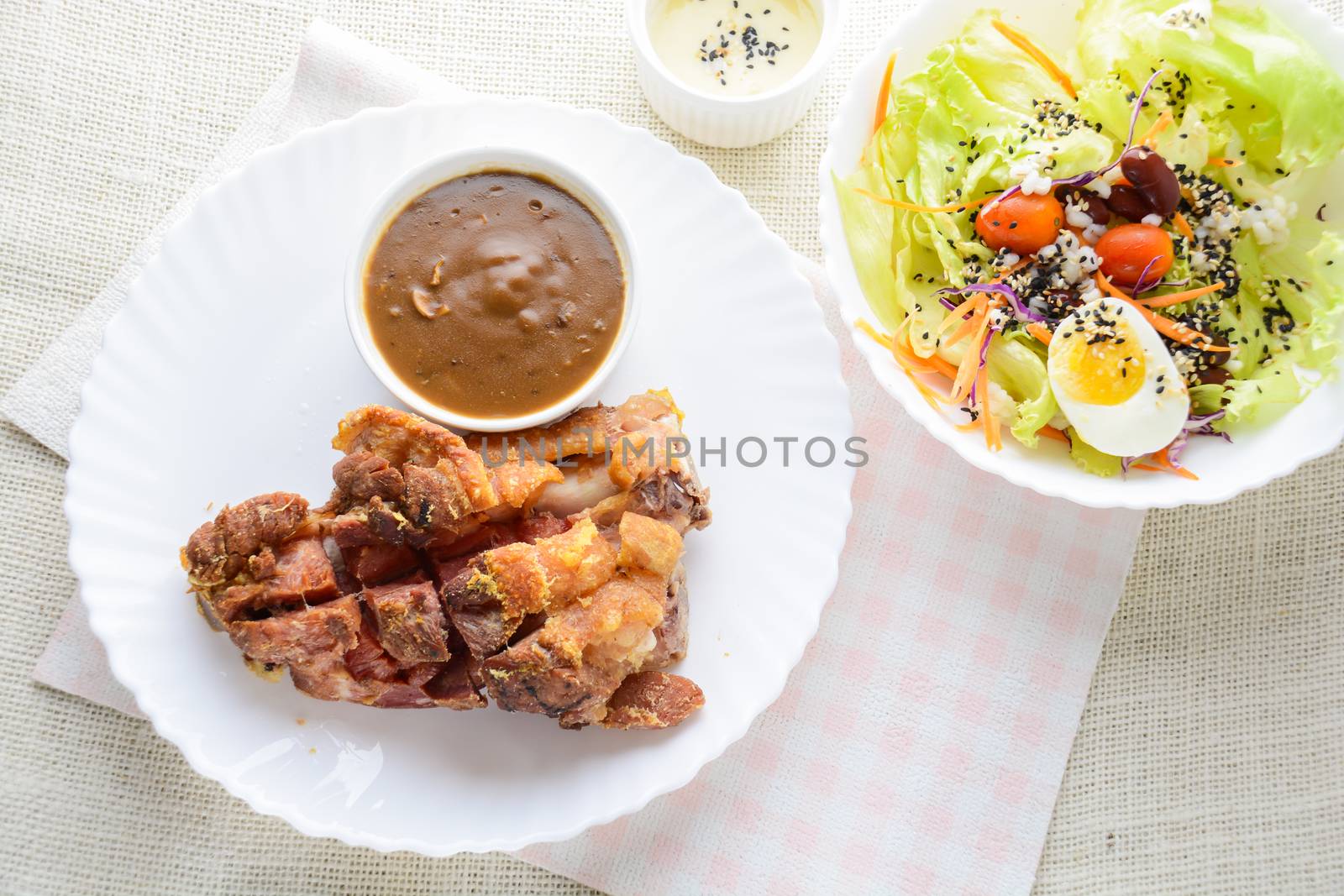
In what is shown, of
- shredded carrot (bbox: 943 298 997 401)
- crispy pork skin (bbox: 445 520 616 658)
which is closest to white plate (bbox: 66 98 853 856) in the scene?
shredded carrot (bbox: 943 298 997 401)

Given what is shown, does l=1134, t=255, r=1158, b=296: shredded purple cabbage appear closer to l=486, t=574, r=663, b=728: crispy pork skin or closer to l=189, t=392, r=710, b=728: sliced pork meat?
l=189, t=392, r=710, b=728: sliced pork meat

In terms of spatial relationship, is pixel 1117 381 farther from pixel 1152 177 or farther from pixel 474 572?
pixel 474 572

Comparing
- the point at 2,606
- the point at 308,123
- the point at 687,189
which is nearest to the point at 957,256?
the point at 687,189

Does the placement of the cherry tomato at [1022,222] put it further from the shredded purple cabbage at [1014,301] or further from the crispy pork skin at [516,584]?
the crispy pork skin at [516,584]

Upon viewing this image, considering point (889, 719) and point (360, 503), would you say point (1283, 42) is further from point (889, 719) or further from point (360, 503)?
point (360, 503)

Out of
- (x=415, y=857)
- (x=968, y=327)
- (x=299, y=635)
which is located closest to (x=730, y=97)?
(x=968, y=327)

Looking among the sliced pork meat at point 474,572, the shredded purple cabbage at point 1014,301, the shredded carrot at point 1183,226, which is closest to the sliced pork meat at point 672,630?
the sliced pork meat at point 474,572
